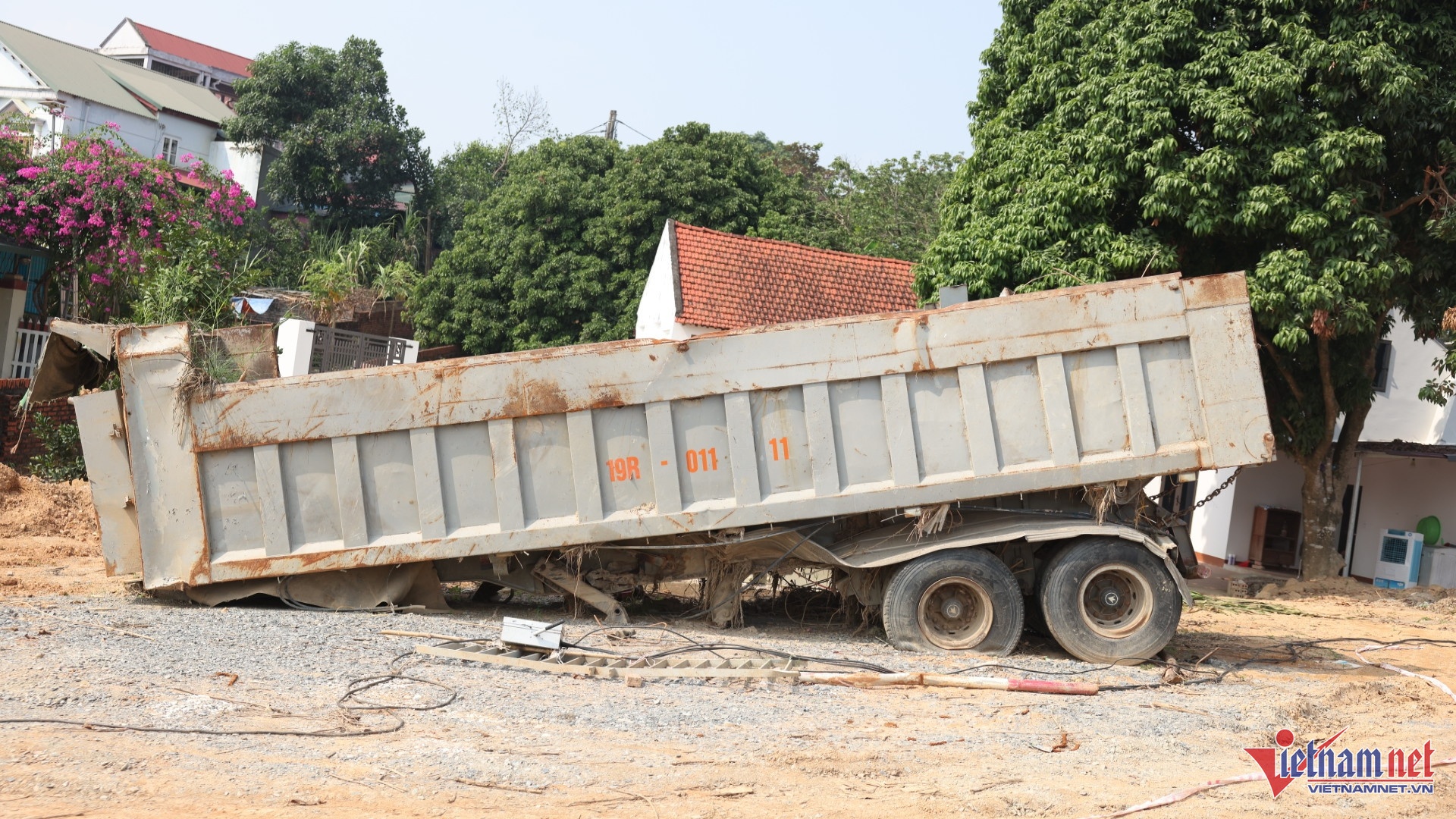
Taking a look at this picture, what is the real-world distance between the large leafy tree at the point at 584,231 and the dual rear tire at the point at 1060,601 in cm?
→ 1984

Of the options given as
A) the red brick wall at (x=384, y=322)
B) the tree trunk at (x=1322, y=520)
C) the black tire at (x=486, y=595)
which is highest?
the red brick wall at (x=384, y=322)

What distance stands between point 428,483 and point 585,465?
3.74 ft

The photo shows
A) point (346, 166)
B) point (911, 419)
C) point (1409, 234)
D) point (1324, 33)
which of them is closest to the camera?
point (911, 419)

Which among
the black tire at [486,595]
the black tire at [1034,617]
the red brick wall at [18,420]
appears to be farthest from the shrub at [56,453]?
the black tire at [1034,617]

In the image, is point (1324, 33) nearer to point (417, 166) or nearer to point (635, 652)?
point (635, 652)

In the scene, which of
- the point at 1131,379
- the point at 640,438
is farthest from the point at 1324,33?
the point at 640,438

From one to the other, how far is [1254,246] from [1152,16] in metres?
3.02

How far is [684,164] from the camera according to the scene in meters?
28.4

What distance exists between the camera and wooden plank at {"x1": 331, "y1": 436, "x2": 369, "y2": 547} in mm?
8414

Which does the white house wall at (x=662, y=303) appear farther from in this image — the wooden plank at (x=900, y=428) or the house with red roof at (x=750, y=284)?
the wooden plank at (x=900, y=428)

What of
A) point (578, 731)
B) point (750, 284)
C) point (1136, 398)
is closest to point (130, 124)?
point (750, 284)

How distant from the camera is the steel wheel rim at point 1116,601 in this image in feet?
27.3

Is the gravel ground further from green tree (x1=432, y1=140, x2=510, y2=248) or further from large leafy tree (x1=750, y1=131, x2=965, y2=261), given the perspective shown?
green tree (x1=432, y1=140, x2=510, y2=248)

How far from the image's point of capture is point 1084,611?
835cm
